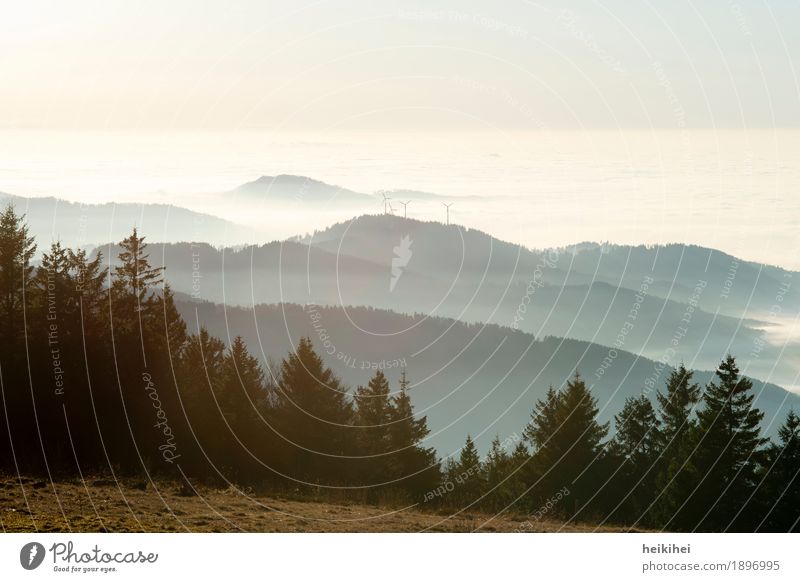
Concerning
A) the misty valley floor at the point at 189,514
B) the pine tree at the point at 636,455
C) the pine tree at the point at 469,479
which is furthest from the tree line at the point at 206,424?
the pine tree at the point at 636,455

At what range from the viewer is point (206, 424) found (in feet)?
151

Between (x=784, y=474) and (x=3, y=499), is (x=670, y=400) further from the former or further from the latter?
(x=3, y=499)

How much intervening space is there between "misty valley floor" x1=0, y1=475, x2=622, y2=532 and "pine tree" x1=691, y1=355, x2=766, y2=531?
44.4 ft

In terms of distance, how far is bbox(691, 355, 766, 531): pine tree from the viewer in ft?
148

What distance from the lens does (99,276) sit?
47406 millimetres

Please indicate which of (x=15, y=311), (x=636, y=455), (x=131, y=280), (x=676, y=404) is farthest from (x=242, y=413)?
(x=636, y=455)

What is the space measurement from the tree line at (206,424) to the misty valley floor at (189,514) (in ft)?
6.22

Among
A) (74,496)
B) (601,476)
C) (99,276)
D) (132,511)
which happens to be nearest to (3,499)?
(74,496)

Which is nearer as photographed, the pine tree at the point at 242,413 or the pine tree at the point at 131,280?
the pine tree at the point at 242,413

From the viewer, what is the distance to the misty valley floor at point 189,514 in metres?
31.1

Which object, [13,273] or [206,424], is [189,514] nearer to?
[206,424]

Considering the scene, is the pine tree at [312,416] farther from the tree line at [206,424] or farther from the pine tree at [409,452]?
the pine tree at [409,452]

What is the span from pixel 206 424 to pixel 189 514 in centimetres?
1361
